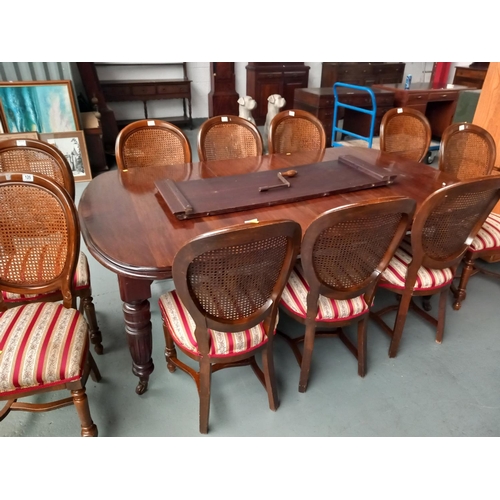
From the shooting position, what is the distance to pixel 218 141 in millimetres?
2432

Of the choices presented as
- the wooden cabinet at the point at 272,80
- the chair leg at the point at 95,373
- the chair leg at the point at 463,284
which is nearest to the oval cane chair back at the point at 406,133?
the chair leg at the point at 463,284

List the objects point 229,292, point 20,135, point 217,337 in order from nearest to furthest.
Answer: point 229,292, point 217,337, point 20,135

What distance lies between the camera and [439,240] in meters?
1.58

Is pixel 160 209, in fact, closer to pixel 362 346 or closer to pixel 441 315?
pixel 362 346

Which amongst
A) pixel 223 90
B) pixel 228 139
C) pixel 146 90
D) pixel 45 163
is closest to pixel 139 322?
pixel 45 163

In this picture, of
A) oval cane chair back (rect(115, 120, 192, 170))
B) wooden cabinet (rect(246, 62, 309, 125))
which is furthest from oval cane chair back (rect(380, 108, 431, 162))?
wooden cabinet (rect(246, 62, 309, 125))

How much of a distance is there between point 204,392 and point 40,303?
Answer: 0.73 m

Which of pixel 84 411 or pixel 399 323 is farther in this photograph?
pixel 399 323

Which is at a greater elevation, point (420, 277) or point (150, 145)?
point (150, 145)

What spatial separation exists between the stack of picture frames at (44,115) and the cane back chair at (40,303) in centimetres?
267

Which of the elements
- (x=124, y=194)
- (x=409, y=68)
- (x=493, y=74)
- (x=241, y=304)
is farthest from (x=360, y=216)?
(x=409, y=68)

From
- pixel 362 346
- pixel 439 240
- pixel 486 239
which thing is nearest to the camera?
pixel 439 240

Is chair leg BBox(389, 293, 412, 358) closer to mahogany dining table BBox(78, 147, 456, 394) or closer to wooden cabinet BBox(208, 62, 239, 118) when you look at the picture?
mahogany dining table BBox(78, 147, 456, 394)

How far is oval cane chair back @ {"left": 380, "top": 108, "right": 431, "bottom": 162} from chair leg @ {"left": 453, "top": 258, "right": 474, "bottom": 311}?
88cm
